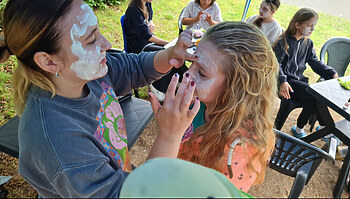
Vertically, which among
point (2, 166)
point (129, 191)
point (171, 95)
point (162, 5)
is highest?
point (129, 191)

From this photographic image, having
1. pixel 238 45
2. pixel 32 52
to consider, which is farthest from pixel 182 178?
pixel 238 45

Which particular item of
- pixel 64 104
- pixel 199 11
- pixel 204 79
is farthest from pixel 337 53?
pixel 64 104

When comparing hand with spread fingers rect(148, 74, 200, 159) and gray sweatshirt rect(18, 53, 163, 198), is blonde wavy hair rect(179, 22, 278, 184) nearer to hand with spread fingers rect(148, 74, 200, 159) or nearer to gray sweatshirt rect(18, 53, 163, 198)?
hand with spread fingers rect(148, 74, 200, 159)

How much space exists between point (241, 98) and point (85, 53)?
85 centimetres

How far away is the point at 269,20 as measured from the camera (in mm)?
3395

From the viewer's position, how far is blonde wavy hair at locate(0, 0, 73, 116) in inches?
32.4

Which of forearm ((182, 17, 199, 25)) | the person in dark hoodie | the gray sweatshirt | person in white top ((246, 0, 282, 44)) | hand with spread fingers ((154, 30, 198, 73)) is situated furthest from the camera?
forearm ((182, 17, 199, 25))

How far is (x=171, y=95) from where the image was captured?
923mm

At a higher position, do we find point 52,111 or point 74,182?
point 52,111

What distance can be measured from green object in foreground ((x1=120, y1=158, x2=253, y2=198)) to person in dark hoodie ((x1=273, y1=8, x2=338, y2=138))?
8.72ft

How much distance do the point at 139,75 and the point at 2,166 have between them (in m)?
1.92

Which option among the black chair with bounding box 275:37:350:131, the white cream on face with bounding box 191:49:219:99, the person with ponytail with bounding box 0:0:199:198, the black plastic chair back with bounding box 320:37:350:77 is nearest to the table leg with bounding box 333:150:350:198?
the black chair with bounding box 275:37:350:131

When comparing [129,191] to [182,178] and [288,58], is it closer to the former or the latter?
[182,178]

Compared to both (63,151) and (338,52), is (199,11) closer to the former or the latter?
(338,52)
